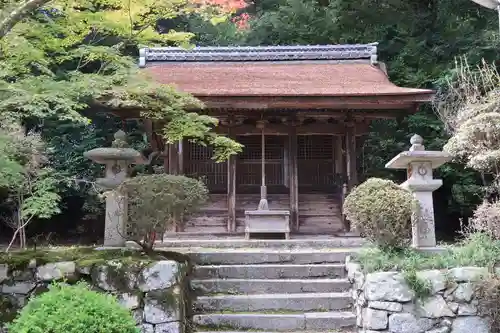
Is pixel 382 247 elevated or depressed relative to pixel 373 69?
depressed

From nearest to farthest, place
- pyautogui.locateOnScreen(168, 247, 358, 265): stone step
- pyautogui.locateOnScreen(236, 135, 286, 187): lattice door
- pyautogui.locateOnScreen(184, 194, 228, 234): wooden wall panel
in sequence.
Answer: pyautogui.locateOnScreen(168, 247, 358, 265): stone step
pyautogui.locateOnScreen(184, 194, 228, 234): wooden wall panel
pyautogui.locateOnScreen(236, 135, 286, 187): lattice door

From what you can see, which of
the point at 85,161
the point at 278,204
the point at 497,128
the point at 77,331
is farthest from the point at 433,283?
the point at 85,161

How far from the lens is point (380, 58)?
57.0 feet

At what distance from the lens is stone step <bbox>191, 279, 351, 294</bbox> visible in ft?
22.8

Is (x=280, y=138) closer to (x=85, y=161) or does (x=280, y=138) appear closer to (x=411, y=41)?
(x=85, y=161)

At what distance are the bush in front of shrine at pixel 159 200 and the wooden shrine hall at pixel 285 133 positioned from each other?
379cm

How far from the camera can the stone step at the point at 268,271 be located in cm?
723

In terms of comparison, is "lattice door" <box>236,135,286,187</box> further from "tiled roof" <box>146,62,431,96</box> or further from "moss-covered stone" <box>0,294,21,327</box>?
"moss-covered stone" <box>0,294,21,327</box>

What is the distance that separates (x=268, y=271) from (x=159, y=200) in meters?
1.93

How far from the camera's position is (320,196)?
11828mm

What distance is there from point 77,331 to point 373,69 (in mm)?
10037

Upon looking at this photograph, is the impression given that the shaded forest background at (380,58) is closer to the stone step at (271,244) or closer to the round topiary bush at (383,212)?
the stone step at (271,244)

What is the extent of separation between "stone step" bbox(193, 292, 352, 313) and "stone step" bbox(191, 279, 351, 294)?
21 cm

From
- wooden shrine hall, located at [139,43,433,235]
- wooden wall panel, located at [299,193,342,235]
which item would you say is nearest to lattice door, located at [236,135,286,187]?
wooden shrine hall, located at [139,43,433,235]
